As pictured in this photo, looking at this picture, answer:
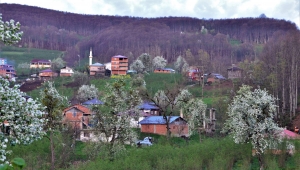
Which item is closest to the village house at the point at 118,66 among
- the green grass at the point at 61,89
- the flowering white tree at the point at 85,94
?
the green grass at the point at 61,89

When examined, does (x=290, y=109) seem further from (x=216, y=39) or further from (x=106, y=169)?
(x=216, y=39)

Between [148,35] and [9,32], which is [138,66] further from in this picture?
[9,32]

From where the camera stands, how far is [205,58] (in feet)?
286

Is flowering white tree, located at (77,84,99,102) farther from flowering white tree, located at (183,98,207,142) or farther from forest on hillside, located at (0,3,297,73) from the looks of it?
forest on hillside, located at (0,3,297,73)

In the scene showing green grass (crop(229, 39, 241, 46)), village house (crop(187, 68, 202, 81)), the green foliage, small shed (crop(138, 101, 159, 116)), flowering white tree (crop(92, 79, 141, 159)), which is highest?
green grass (crop(229, 39, 241, 46))

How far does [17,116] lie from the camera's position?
7055mm

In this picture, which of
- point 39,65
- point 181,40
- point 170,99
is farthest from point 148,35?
point 170,99

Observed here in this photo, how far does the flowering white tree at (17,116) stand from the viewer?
271 inches

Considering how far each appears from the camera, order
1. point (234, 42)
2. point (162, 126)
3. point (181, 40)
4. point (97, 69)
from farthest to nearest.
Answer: point (234, 42), point (181, 40), point (97, 69), point (162, 126)

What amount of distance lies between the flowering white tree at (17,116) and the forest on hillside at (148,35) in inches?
2902

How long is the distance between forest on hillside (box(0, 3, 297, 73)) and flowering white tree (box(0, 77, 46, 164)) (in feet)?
→ 242

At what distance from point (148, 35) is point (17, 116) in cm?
13235

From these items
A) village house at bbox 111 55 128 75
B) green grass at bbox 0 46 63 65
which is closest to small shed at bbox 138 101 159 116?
village house at bbox 111 55 128 75

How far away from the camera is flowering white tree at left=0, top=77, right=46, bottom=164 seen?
6.88m
